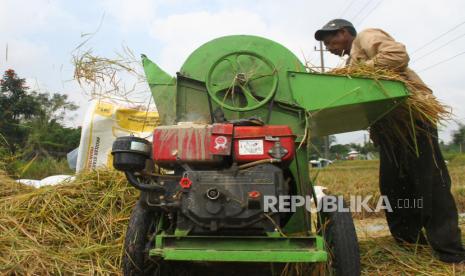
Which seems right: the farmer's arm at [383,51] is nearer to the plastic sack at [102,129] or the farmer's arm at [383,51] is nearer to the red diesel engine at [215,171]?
the red diesel engine at [215,171]

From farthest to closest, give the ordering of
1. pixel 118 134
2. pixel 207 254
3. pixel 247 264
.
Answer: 1. pixel 118 134
2. pixel 247 264
3. pixel 207 254

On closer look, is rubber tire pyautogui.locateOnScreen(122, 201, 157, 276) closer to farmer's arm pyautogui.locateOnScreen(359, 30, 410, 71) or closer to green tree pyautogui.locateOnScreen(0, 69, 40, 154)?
farmer's arm pyautogui.locateOnScreen(359, 30, 410, 71)

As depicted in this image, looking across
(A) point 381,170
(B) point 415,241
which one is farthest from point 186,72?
(B) point 415,241

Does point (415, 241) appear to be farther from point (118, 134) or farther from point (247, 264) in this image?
point (118, 134)

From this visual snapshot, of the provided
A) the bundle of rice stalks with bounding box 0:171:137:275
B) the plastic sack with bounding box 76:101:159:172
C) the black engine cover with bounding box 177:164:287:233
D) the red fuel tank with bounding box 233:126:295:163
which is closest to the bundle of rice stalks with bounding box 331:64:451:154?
the red fuel tank with bounding box 233:126:295:163

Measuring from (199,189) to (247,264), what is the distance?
766 millimetres

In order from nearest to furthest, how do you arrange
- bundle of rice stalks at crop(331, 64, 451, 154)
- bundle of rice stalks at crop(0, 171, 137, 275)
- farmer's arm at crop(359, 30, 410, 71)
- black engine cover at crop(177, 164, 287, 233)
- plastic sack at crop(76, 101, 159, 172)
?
black engine cover at crop(177, 164, 287, 233) → bundle of rice stalks at crop(0, 171, 137, 275) → bundle of rice stalks at crop(331, 64, 451, 154) → farmer's arm at crop(359, 30, 410, 71) → plastic sack at crop(76, 101, 159, 172)

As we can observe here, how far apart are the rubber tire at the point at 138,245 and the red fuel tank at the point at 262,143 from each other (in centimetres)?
71

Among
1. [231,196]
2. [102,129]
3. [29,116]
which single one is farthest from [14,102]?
[231,196]

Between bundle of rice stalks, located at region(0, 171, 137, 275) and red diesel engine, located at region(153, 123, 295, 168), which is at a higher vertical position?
red diesel engine, located at region(153, 123, 295, 168)

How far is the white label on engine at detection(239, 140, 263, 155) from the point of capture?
2.75m

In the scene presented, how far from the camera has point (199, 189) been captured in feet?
8.88

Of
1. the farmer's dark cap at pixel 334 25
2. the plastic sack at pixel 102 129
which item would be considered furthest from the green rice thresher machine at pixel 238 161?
the plastic sack at pixel 102 129

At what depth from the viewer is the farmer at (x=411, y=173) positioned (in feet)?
12.4
